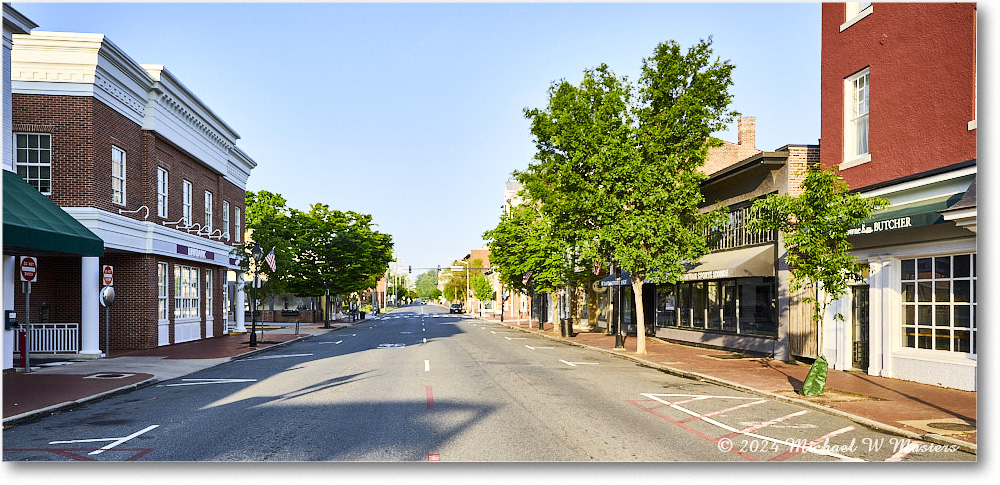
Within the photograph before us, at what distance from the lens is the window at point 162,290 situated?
27375 millimetres

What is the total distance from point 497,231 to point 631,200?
21298 mm

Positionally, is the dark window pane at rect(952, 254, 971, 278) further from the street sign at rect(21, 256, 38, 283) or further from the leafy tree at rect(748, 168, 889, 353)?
the street sign at rect(21, 256, 38, 283)

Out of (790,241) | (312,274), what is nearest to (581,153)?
(790,241)

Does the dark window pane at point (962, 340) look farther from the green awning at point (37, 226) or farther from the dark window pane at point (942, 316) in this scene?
the green awning at point (37, 226)

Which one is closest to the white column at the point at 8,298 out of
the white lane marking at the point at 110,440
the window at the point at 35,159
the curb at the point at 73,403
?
the curb at the point at 73,403

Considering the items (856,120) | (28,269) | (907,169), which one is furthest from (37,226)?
(856,120)

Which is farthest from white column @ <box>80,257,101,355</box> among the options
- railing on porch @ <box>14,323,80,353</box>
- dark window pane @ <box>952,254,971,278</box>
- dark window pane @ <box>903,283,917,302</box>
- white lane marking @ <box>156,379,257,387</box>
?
dark window pane @ <box>952,254,971,278</box>

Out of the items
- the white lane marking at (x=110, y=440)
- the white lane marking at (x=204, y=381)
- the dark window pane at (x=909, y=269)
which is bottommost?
the white lane marking at (x=204, y=381)

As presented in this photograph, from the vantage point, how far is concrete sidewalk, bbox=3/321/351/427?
13227 mm

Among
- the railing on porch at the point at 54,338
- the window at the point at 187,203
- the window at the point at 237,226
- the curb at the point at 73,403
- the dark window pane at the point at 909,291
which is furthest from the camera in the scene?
the window at the point at 237,226

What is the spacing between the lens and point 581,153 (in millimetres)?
24391

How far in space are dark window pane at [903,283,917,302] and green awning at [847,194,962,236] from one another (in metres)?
1.42

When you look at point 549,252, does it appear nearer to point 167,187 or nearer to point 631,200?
point 631,200

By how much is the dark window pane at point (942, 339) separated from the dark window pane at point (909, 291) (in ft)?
3.24
